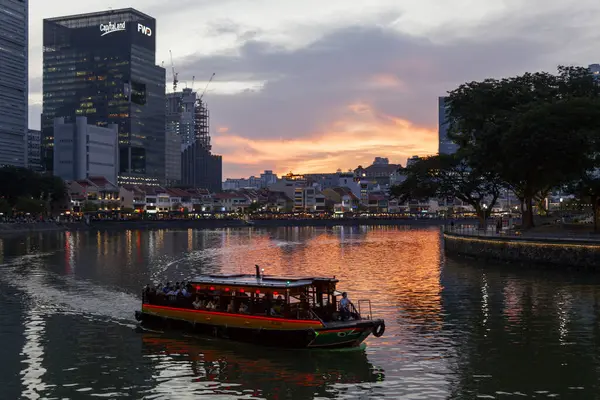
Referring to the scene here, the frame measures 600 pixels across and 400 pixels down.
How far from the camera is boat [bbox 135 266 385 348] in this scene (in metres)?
30.6

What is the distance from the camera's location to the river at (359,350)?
25.8 metres

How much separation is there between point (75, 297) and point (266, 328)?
23.2m

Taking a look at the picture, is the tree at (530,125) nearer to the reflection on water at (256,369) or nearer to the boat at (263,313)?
the boat at (263,313)

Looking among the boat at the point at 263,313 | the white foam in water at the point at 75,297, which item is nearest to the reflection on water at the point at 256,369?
the boat at the point at 263,313

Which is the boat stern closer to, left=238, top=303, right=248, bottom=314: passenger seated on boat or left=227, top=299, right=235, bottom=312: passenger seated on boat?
left=238, top=303, right=248, bottom=314: passenger seated on boat

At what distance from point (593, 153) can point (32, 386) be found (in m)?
61.8

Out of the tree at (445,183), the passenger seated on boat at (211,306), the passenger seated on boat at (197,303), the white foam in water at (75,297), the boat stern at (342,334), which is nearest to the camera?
the boat stern at (342,334)

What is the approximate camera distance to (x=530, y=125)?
6788cm

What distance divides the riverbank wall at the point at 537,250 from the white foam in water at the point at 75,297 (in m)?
38.5

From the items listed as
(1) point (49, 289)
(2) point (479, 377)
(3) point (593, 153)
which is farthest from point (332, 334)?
(3) point (593, 153)

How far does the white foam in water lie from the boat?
3.78 meters

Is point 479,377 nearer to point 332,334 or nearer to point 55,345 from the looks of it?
A: point 332,334

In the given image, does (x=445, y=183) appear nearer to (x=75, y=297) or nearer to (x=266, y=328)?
(x=75, y=297)

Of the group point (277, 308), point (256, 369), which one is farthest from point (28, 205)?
point (256, 369)
